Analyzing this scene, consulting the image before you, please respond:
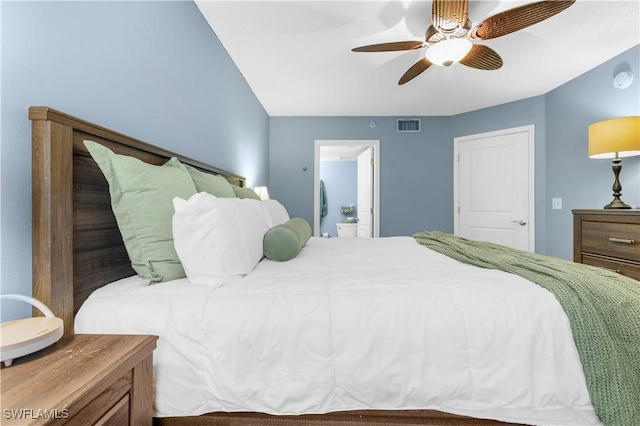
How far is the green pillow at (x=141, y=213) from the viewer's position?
99cm

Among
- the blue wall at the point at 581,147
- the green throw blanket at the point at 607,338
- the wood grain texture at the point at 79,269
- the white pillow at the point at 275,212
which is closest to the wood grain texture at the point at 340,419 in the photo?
the wood grain texture at the point at 79,269

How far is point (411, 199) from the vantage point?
4.29m

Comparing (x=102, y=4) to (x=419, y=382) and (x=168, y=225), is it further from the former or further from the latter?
(x=419, y=382)

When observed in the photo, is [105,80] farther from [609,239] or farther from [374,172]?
[374,172]

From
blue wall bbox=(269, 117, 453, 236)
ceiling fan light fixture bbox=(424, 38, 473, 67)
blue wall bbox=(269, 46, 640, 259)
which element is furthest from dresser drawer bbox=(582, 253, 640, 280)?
blue wall bbox=(269, 117, 453, 236)

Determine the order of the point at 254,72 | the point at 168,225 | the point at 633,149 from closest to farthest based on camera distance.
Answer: the point at 168,225 → the point at 633,149 → the point at 254,72

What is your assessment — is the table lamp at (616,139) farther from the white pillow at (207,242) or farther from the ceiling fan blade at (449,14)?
the white pillow at (207,242)

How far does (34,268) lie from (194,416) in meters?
0.63

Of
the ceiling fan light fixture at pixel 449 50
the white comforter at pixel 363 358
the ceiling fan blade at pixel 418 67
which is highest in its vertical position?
the ceiling fan blade at pixel 418 67

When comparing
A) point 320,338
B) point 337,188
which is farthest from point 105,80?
point 337,188

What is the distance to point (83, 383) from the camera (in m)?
0.54

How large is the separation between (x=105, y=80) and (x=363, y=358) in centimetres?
143

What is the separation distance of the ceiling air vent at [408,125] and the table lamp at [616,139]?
7.06ft

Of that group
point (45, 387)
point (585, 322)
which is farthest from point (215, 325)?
point (585, 322)
